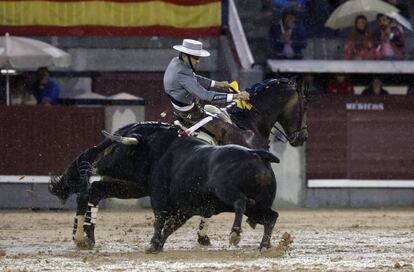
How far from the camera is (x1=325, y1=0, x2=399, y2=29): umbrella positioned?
21.9 meters

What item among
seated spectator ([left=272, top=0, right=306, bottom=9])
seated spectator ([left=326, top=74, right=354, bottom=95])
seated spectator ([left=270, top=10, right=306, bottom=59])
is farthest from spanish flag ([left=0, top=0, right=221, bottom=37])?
seated spectator ([left=326, top=74, right=354, bottom=95])

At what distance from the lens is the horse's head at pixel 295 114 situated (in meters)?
14.0

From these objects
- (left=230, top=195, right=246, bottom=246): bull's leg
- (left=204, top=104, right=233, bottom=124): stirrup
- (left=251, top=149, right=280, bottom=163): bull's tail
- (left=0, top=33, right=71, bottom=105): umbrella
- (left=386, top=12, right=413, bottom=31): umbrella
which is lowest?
(left=230, top=195, right=246, bottom=246): bull's leg

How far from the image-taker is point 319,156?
822 inches

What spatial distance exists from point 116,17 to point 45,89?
1911 mm

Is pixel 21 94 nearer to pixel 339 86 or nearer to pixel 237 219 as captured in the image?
pixel 339 86

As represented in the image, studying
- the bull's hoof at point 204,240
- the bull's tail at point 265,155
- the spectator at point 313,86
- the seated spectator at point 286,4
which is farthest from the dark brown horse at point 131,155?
the seated spectator at point 286,4

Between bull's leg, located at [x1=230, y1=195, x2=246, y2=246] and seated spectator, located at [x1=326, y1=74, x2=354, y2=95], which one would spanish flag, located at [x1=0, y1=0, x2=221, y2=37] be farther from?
bull's leg, located at [x1=230, y1=195, x2=246, y2=246]

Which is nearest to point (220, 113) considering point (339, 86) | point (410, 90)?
point (339, 86)

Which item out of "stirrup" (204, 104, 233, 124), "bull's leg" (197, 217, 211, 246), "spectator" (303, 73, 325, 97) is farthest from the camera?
"spectator" (303, 73, 325, 97)

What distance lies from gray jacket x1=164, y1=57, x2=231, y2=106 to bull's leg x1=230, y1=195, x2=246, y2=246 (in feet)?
6.03

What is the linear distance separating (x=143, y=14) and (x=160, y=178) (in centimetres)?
Result: 1019

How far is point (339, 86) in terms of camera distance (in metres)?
21.7

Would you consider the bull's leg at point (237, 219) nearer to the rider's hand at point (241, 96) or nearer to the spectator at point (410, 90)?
the rider's hand at point (241, 96)
